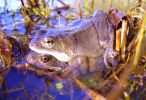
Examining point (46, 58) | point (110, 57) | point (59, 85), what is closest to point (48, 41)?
point (46, 58)

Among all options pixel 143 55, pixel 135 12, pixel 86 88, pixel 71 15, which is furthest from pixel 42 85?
pixel 71 15

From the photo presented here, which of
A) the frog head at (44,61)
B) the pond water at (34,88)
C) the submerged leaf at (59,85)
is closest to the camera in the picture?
the pond water at (34,88)

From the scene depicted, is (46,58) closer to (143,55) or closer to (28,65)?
(28,65)

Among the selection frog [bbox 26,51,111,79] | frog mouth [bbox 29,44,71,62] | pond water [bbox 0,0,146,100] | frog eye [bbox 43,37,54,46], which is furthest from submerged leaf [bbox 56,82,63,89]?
frog eye [bbox 43,37,54,46]

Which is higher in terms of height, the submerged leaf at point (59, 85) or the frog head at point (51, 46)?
the frog head at point (51, 46)

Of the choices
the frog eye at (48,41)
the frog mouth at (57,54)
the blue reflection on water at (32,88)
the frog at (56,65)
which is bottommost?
the blue reflection on water at (32,88)

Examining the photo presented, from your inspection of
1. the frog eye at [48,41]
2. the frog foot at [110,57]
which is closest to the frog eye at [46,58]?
the frog eye at [48,41]

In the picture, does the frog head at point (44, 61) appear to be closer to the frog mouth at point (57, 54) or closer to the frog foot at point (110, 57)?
the frog mouth at point (57, 54)

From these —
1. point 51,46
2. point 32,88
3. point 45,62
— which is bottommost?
point 32,88

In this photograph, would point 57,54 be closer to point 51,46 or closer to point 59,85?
point 51,46
